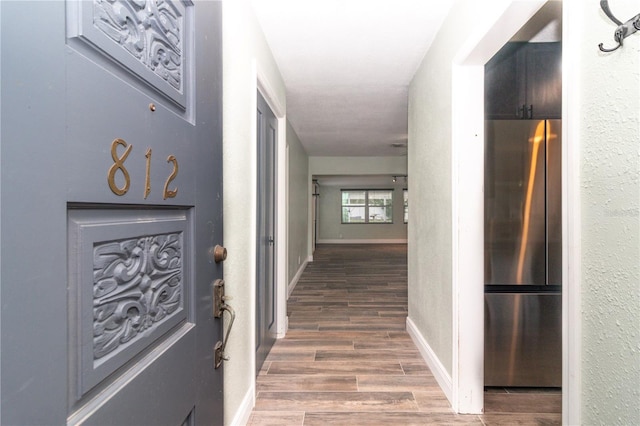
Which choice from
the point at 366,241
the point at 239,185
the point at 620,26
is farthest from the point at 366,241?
the point at 620,26

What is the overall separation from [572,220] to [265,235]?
2.00 metres

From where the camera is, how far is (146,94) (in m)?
0.64

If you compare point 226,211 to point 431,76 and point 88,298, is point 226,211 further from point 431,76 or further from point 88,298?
point 431,76

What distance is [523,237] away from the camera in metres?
2.05

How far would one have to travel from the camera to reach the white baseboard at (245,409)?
1.66 m

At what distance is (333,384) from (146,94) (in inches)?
83.3

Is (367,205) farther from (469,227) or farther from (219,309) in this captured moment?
(219,309)

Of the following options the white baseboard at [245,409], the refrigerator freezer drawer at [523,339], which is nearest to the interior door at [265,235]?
the white baseboard at [245,409]

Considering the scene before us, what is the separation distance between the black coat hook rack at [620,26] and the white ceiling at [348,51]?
126 centimetres

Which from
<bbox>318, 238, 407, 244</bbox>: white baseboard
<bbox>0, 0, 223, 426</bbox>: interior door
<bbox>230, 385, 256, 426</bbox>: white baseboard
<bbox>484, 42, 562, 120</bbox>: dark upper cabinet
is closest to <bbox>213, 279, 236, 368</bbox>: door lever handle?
<bbox>0, 0, 223, 426</bbox>: interior door

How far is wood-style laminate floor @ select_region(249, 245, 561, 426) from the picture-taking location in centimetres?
185

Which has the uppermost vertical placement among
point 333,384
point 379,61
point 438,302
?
point 379,61

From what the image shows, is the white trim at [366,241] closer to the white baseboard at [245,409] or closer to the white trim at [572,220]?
the white baseboard at [245,409]

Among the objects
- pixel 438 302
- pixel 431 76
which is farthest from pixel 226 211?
pixel 431 76
